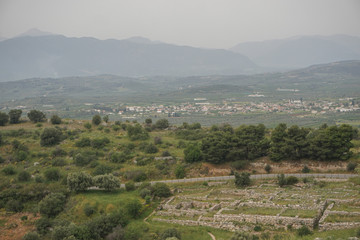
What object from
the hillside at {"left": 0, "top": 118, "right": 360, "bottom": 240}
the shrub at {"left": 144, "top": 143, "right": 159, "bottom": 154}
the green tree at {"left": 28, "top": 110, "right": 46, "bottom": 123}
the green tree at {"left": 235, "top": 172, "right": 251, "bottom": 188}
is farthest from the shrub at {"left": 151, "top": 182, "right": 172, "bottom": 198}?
the green tree at {"left": 28, "top": 110, "right": 46, "bottom": 123}

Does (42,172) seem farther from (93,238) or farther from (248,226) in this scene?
(248,226)

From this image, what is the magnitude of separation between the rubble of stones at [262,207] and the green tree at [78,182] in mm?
11383

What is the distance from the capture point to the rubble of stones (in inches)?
992

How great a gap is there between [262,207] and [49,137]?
145 ft

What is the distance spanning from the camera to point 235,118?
399 feet

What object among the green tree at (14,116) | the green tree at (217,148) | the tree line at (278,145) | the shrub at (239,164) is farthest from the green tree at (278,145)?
the green tree at (14,116)

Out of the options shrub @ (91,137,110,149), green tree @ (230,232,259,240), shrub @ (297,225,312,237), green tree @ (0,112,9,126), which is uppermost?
green tree @ (0,112,9,126)

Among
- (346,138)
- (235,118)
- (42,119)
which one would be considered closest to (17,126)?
(42,119)

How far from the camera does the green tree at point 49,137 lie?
184 ft

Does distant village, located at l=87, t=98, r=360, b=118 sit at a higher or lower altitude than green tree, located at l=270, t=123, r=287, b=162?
lower

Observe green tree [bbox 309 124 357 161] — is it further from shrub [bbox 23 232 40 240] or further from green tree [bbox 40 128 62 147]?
green tree [bbox 40 128 62 147]

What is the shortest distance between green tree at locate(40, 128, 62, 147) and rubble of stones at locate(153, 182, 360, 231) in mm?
31206

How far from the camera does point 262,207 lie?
96.2 feet

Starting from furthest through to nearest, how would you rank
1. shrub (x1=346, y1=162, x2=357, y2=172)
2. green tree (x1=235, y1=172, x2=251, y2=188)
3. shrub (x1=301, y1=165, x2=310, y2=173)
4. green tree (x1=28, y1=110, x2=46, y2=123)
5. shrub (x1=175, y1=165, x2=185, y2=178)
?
green tree (x1=28, y1=110, x2=46, y2=123), shrub (x1=175, y1=165, x2=185, y2=178), shrub (x1=301, y1=165, x2=310, y2=173), shrub (x1=346, y1=162, x2=357, y2=172), green tree (x1=235, y1=172, x2=251, y2=188)
